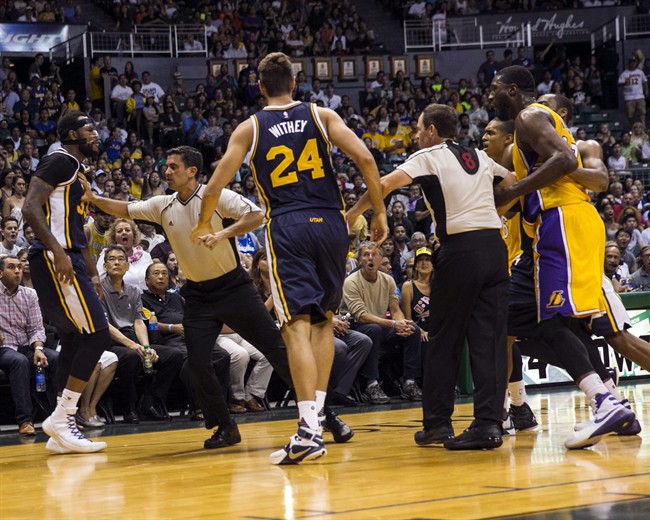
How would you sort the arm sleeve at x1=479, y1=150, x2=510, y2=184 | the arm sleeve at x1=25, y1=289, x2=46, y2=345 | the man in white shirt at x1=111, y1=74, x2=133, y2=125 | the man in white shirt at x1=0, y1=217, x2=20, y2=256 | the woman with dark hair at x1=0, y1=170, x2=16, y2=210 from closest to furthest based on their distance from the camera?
1. the arm sleeve at x1=479, y1=150, x2=510, y2=184
2. the arm sleeve at x1=25, y1=289, x2=46, y2=345
3. the man in white shirt at x1=0, y1=217, x2=20, y2=256
4. the woman with dark hair at x1=0, y1=170, x2=16, y2=210
5. the man in white shirt at x1=111, y1=74, x2=133, y2=125

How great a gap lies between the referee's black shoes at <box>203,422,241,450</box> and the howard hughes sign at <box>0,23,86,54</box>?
1833 cm

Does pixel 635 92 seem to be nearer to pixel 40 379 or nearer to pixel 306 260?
pixel 40 379

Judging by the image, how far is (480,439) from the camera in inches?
239

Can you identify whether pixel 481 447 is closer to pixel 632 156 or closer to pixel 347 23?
pixel 632 156

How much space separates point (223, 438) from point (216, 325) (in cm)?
73

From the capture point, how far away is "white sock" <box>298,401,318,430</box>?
564 centimetres

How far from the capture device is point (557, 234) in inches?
249

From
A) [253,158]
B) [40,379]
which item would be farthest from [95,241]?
[253,158]

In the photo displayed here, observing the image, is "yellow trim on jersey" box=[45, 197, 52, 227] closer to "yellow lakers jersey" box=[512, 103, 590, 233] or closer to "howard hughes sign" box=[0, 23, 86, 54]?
"yellow lakers jersey" box=[512, 103, 590, 233]

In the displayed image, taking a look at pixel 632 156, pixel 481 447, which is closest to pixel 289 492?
pixel 481 447

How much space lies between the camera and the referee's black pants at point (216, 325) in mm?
6941

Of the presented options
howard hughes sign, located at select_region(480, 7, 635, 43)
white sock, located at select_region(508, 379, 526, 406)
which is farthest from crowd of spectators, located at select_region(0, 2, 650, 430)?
white sock, located at select_region(508, 379, 526, 406)

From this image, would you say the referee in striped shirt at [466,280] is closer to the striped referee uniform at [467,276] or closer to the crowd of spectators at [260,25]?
the striped referee uniform at [467,276]

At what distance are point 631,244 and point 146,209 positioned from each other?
11.3m
